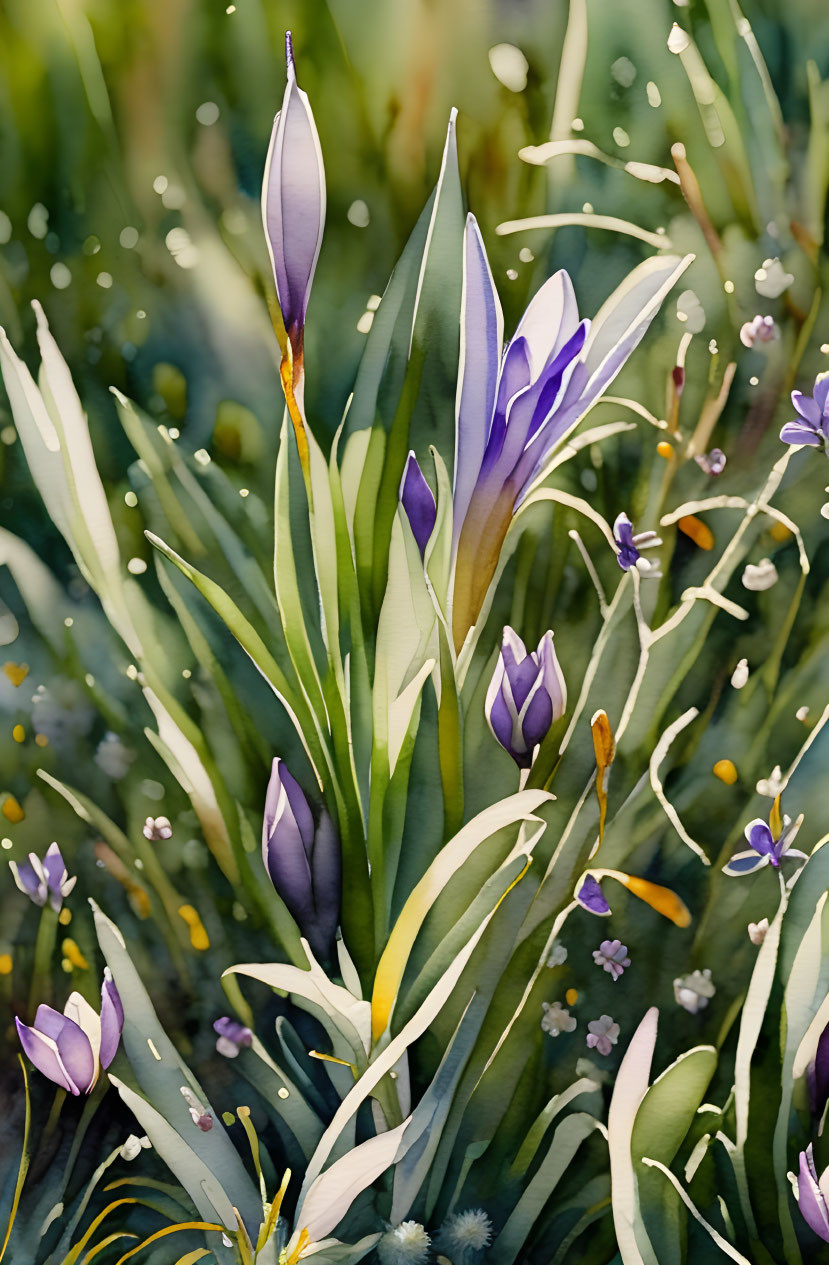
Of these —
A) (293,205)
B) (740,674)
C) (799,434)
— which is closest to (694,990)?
(740,674)

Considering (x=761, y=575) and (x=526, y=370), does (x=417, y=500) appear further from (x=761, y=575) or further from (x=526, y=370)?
(x=761, y=575)

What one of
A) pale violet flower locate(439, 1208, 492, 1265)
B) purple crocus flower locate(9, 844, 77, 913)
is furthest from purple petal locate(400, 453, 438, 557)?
pale violet flower locate(439, 1208, 492, 1265)

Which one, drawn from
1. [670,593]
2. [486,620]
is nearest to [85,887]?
[486,620]

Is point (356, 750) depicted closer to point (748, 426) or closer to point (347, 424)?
point (347, 424)

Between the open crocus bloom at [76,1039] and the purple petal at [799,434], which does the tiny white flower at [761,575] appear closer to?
the purple petal at [799,434]

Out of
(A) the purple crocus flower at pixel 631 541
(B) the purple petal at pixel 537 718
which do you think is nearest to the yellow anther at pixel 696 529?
(A) the purple crocus flower at pixel 631 541
